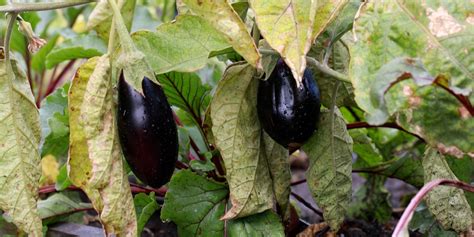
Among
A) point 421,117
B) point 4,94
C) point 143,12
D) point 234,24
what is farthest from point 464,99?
point 143,12

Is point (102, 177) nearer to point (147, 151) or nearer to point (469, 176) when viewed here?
point (147, 151)

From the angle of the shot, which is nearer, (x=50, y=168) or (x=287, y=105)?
(x=287, y=105)

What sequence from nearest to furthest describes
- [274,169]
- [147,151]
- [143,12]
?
1. [147,151]
2. [274,169]
3. [143,12]

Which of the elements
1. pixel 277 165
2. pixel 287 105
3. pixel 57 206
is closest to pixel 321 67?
pixel 287 105

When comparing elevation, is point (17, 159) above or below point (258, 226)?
above

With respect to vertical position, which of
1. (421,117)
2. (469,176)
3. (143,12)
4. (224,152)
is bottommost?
(143,12)

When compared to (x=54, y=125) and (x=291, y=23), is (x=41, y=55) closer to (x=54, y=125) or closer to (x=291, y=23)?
(x=54, y=125)
